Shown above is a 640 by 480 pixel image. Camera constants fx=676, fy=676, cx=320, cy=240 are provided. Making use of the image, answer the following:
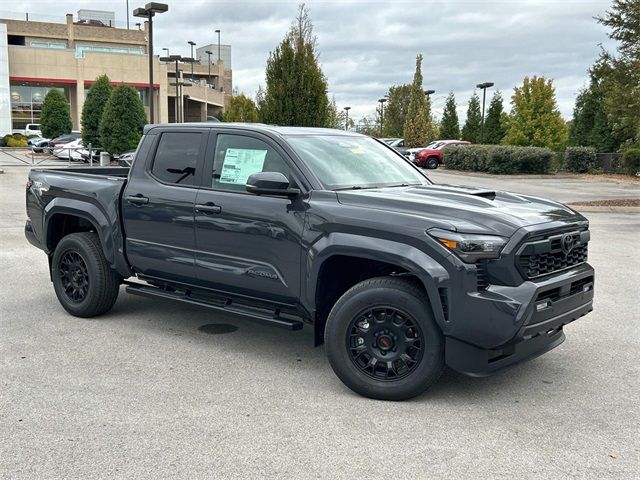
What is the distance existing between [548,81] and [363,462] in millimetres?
48267

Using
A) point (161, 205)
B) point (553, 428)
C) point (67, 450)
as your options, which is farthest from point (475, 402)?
point (161, 205)

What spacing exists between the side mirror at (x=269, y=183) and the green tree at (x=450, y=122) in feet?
167

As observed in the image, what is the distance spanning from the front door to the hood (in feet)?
1.69

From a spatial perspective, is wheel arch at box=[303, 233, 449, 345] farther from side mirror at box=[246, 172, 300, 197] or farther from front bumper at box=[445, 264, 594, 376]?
side mirror at box=[246, 172, 300, 197]

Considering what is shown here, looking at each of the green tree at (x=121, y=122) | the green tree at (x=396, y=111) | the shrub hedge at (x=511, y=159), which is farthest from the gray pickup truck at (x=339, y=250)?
the green tree at (x=396, y=111)

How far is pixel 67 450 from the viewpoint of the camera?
3680 mm

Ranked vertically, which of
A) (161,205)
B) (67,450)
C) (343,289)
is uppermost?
(161,205)

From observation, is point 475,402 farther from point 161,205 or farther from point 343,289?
point 161,205

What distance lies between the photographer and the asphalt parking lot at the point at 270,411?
355 cm

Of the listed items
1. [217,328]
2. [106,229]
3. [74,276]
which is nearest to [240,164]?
[106,229]

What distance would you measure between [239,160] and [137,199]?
1061mm

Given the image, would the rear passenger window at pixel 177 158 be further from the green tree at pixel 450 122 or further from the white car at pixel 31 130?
the white car at pixel 31 130

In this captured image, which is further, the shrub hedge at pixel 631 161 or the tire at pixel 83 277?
the shrub hedge at pixel 631 161

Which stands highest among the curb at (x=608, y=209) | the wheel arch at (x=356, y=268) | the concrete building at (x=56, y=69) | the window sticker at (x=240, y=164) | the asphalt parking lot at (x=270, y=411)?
the concrete building at (x=56, y=69)
